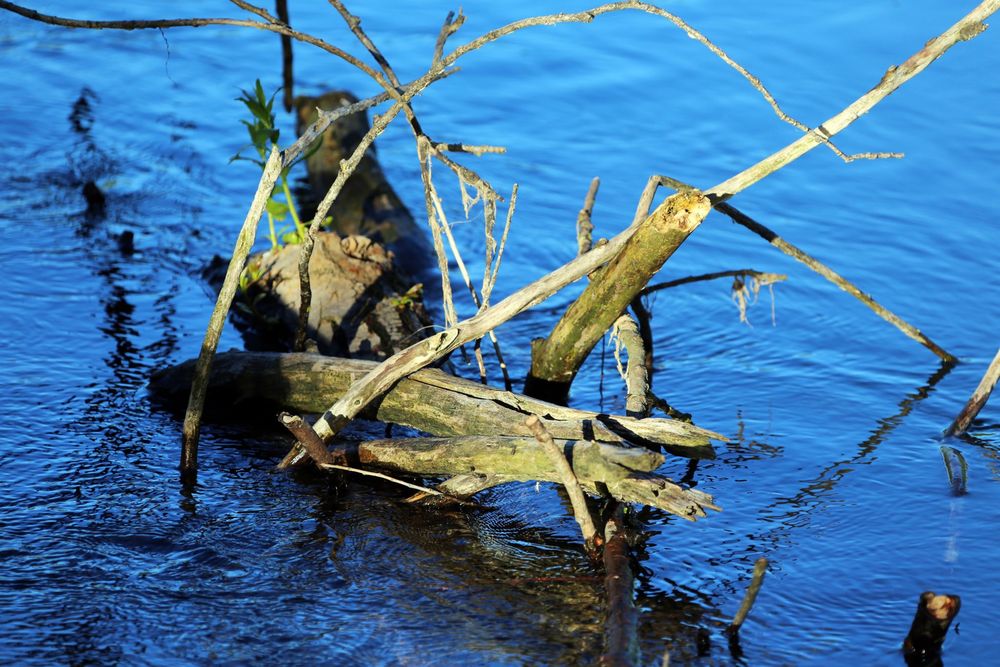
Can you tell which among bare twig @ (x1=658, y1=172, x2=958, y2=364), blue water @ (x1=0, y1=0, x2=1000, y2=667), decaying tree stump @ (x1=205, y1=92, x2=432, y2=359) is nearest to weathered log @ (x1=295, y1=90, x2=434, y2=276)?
decaying tree stump @ (x1=205, y1=92, x2=432, y2=359)

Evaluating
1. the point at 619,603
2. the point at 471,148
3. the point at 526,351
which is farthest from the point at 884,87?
the point at 526,351

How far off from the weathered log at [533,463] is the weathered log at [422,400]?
0.11 m

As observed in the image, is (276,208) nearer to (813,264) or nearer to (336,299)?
(336,299)

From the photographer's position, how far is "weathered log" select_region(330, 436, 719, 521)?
15.7 feet

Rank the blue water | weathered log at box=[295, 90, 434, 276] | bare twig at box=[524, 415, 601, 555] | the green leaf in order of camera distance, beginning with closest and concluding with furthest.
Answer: bare twig at box=[524, 415, 601, 555]
the blue water
the green leaf
weathered log at box=[295, 90, 434, 276]

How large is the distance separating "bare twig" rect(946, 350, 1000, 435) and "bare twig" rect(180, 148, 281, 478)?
13.1 feet

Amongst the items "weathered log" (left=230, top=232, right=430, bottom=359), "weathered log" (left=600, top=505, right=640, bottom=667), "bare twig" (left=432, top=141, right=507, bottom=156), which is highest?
"bare twig" (left=432, top=141, right=507, bottom=156)

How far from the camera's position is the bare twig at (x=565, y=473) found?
15.1 feet

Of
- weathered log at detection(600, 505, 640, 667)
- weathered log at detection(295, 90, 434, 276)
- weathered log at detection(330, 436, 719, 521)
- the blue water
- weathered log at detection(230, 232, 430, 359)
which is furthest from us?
weathered log at detection(295, 90, 434, 276)

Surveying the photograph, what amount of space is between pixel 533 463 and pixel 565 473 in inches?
17.3

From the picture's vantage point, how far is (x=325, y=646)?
4.70 m

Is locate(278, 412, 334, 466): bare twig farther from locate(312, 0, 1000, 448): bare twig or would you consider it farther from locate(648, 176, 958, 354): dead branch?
locate(648, 176, 958, 354): dead branch

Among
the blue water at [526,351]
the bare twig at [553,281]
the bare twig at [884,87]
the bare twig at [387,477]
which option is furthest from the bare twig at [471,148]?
the blue water at [526,351]

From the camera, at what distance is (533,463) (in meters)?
5.12
